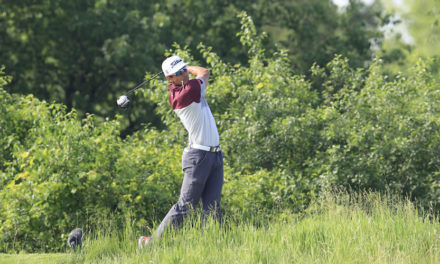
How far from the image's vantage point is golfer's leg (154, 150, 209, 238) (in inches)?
236

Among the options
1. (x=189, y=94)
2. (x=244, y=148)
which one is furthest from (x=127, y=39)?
(x=189, y=94)

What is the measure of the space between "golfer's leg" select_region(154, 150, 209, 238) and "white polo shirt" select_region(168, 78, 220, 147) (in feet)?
0.49

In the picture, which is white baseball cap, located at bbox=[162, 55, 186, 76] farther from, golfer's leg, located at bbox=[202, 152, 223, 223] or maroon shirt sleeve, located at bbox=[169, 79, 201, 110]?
golfer's leg, located at bbox=[202, 152, 223, 223]

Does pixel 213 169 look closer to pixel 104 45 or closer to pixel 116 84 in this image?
pixel 104 45

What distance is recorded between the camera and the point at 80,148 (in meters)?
7.87

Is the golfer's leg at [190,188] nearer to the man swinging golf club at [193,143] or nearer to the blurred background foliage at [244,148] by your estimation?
the man swinging golf club at [193,143]

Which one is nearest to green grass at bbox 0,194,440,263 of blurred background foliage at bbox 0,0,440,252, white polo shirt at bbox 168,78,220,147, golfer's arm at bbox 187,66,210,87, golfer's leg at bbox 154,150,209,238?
golfer's leg at bbox 154,150,209,238

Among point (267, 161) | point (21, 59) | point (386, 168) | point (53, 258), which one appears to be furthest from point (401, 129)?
point (21, 59)

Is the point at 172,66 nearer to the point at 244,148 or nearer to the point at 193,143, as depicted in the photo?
the point at 193,143

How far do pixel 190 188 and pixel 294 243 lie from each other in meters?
1.16

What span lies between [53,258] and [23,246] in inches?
70.4

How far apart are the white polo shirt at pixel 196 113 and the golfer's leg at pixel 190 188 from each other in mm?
151

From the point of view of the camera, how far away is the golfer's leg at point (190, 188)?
5.99 metres

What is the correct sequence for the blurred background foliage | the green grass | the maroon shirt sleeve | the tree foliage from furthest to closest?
1. the tree foliage
2. the blurred background foliage
3. the maroon shirt sleeve
4. the green grass
